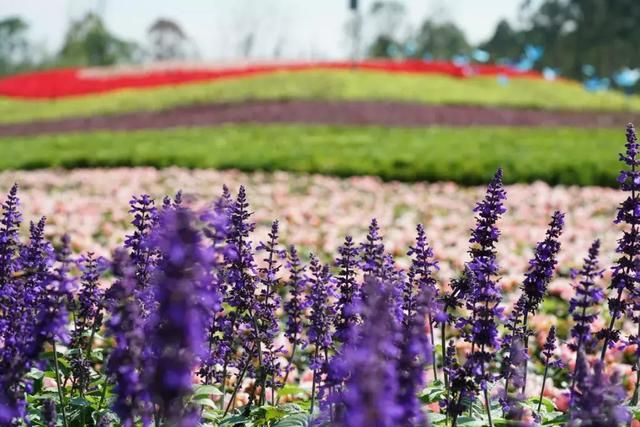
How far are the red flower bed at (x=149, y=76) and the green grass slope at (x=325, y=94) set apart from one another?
2.08 metres

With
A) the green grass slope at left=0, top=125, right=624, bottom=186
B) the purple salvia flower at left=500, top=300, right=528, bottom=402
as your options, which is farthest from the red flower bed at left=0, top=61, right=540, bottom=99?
the purple salvia flower at left=500, top=300, right=528, bottom=402

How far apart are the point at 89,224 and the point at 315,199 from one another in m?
3.63

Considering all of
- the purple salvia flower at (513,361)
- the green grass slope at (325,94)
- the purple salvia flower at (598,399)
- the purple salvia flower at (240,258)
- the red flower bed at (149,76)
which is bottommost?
the purple salvia flower at (513,361)

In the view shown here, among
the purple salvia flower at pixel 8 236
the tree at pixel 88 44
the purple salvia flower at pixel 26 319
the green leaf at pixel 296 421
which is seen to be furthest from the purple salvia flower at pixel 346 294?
the tree at pixel 88 44

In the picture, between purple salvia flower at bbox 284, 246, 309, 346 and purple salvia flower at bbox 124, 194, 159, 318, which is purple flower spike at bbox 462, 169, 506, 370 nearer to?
purple salvia flower at bbox 284, 246, 309, 346

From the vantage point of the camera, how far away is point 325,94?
32688 millimetres

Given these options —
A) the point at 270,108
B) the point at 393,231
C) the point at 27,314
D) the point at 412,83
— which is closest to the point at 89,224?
the point at 393,231

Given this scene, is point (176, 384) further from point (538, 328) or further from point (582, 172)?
point (582, 172)

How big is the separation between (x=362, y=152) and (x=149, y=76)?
3022cm

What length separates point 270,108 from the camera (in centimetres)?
2812

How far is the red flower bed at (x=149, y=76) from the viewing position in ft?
136

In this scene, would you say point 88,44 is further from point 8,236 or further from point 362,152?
point 8,236

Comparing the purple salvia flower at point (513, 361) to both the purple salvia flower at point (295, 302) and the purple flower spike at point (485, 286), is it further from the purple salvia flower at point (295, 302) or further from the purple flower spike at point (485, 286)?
the purple salvia flower at point (295, 302)

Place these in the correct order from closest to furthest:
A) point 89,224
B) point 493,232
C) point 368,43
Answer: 1. point 493,232
2. point 89,224
3. point 368,43
